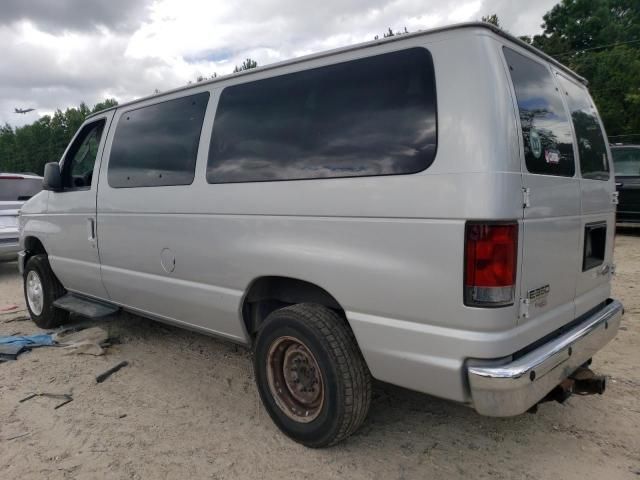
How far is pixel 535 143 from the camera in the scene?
8.45 ft

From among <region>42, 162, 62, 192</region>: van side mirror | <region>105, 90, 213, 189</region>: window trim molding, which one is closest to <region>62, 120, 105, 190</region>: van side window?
<region>42, 162, 62, 192</region>: van side mirror

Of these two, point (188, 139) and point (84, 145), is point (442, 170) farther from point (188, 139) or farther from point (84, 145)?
point (84, 145)

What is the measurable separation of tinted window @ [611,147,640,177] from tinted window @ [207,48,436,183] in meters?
9.53

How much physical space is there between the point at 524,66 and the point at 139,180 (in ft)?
9.32

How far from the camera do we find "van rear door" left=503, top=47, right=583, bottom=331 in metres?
2.44

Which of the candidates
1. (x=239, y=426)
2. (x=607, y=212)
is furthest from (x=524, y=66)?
(x=239, y=426)

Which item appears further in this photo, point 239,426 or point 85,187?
point 85,187

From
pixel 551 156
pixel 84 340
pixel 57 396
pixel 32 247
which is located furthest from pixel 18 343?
pixel 551 156

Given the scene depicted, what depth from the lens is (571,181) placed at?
112 inches

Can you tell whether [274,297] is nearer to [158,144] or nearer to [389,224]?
[389,224]

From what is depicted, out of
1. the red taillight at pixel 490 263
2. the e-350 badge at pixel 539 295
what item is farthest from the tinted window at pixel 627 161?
the red taillight at pixel 490 263

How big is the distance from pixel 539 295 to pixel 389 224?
2.69 feet

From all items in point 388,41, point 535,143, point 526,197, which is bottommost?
point 526,197

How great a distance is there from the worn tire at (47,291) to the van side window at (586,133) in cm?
495
